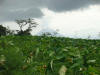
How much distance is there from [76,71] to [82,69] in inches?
3.7

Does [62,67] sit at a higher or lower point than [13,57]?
lower

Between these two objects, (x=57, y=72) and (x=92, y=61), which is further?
(x=92, y=61)

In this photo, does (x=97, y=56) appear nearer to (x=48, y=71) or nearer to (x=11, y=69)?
(x=48, y=71)

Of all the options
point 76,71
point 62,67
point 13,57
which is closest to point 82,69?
point 76,71

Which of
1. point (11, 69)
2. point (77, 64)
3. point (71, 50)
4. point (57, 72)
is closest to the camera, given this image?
point (11, 69)

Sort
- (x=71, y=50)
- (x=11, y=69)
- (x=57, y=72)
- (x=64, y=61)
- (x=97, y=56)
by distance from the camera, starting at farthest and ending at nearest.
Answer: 1. (x=97, y=56)
2. (x=71, y=50)
3. (x=64, y=61)
4. (x=57, y=72)
5. (x=11, y=69)

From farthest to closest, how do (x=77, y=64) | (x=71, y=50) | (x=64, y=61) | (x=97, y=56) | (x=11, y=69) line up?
(x=97, y=56), (x=71, y=50), (x=64, y=61), (x=77, y=64), (x=11, y=69)

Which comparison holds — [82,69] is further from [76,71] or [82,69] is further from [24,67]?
[24,67]

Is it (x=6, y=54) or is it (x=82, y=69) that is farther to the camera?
(x=82, y=69)

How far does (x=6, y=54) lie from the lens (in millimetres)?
2537

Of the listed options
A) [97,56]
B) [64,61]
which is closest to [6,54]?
[64,61]

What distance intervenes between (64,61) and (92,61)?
45 cm

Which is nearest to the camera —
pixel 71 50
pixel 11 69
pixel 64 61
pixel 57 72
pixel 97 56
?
pixel 11 69

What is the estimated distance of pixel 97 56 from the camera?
15.1 ft
